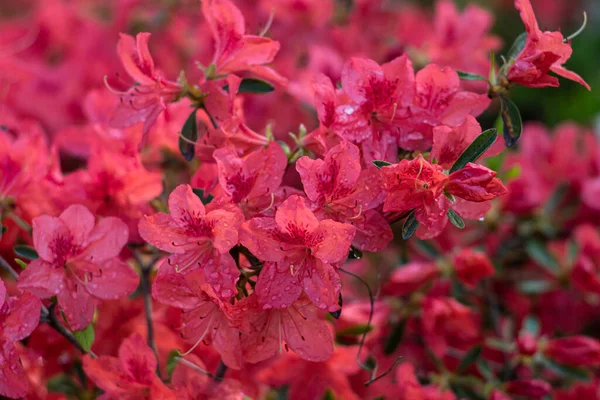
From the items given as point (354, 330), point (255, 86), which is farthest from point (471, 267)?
point (255, 86)

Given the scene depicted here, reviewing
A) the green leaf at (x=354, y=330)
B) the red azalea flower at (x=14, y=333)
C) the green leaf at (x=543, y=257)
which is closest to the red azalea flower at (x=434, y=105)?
the green leaf at (x=354, y=330)


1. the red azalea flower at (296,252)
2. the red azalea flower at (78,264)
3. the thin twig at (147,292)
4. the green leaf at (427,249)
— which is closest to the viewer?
the red azalea flower at (296,252)

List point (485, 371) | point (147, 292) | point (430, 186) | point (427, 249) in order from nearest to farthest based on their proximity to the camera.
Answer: point (430, 186) < point (147, 292) < point (485, 371) < point (427, 249)

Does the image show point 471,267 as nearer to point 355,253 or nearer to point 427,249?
point 427,249

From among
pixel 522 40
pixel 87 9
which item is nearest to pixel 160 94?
pixel 522 40

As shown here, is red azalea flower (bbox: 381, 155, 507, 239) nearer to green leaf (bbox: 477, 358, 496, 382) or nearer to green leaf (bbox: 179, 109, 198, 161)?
green leaf (bbox: 179, 109, 198, 161)

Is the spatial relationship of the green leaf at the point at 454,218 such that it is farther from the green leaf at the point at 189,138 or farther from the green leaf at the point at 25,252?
the green leaf at the point at 25,252
